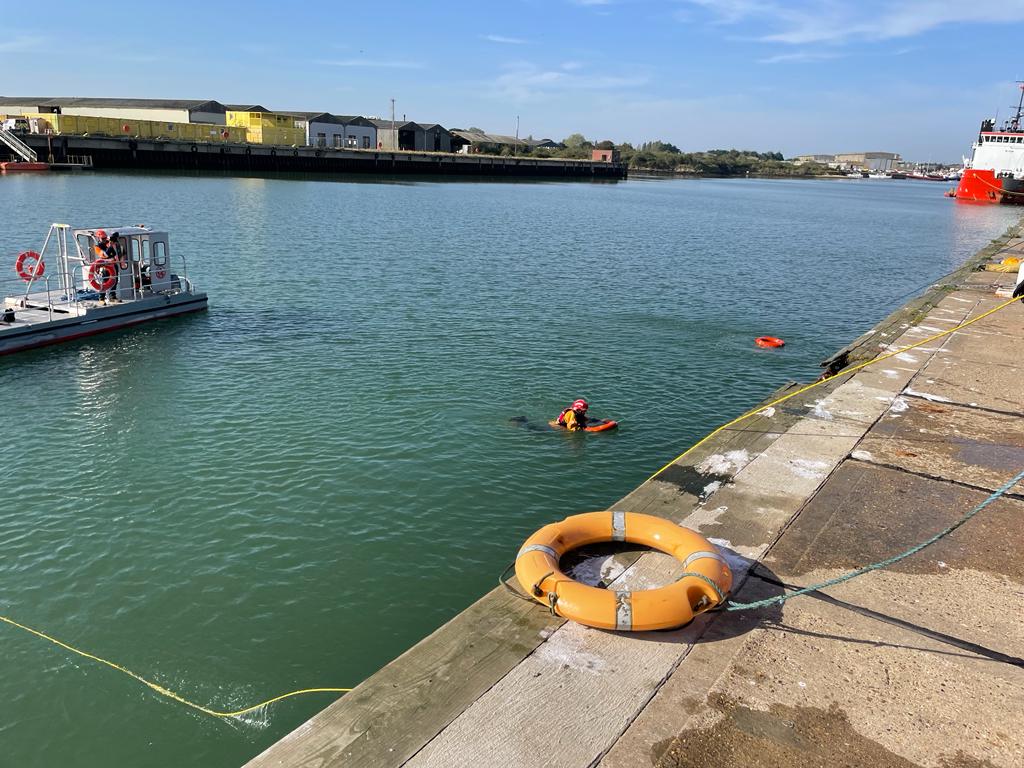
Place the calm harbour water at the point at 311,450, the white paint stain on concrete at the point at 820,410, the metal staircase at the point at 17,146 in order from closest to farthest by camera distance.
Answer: the calm harbour water at the point at 311,450, the white paint stain on concrete at the point at 820,410, the metal staircase at the point at 17,146

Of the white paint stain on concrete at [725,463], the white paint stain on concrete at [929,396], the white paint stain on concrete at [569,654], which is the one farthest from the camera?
the white paint stain on concrete at [929,396]

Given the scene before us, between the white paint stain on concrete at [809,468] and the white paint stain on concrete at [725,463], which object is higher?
the white paint stain on concrete at [809,468]

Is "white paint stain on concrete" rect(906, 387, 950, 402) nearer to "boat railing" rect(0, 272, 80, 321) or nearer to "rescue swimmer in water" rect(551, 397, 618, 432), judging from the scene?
"rescue swimmer in water" rect(551, 397, 618, 432)

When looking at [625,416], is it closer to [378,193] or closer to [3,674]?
[3,674]

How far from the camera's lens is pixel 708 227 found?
198ft

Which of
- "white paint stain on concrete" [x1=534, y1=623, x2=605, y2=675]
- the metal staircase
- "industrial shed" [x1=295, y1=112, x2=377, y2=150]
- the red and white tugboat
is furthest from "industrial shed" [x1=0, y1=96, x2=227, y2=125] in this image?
"white paint stain on concrete" [x1=534, y1=623, x2=605, y2=675]

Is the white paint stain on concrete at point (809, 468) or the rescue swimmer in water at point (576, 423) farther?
the rescue swimmer in water at point (576, 423)

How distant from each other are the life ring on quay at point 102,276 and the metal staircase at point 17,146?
72.9 metres

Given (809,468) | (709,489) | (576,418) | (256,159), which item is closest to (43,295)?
(576,418)

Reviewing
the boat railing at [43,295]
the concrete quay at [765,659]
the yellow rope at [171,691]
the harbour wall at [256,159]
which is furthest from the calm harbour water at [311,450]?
the harbour wall at [256,159]

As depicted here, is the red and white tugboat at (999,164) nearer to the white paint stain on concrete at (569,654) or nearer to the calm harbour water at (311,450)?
the calm harbour water at (311,450)

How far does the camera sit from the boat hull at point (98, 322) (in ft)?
60.9

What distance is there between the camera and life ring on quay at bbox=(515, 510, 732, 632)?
6.59 meters

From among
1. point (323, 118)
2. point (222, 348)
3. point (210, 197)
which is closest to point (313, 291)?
point (222, 348)
